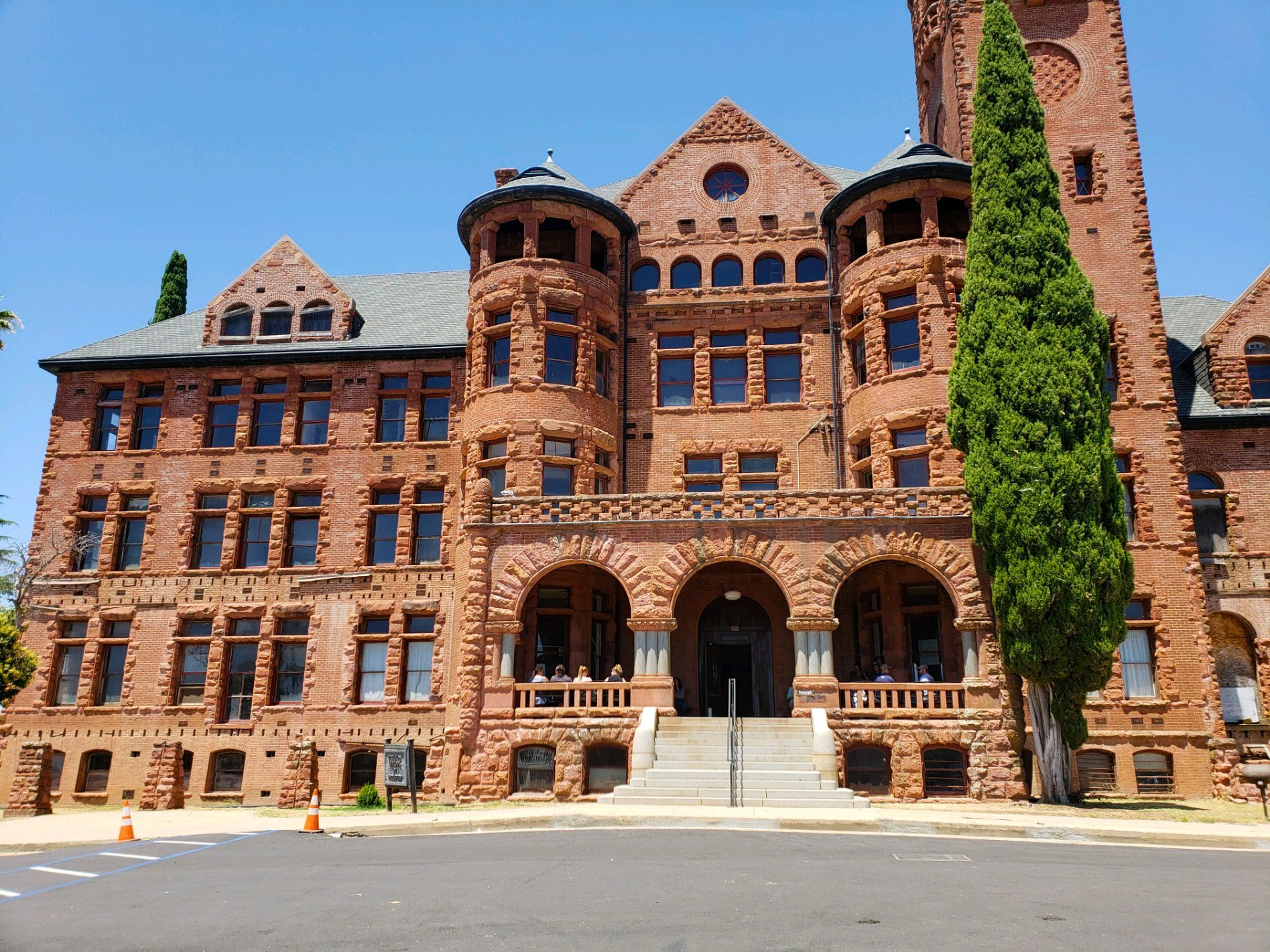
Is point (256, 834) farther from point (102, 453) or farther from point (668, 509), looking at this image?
point (102, 453)

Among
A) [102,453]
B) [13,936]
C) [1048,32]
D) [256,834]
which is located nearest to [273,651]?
[102,453]

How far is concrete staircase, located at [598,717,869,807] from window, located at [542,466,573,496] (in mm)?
7408

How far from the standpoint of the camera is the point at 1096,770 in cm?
2362

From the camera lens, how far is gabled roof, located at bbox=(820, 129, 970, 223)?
84.7 ft

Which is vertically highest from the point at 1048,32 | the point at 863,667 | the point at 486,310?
the point at 1048,32

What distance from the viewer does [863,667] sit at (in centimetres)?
2475

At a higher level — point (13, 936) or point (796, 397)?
point (796, 397)

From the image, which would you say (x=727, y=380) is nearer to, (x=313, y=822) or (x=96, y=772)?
(x=313, y=822)

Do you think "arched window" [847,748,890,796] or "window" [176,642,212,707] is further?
"window" [176,642,212,707]

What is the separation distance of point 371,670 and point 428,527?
4397mm

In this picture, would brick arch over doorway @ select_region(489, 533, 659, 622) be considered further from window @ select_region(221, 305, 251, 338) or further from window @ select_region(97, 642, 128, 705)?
window @ select_region(221, 305, 251, 338)

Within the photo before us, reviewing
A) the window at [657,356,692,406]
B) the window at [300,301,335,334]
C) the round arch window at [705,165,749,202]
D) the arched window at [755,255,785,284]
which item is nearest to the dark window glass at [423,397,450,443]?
the window at [300,301,335,334]

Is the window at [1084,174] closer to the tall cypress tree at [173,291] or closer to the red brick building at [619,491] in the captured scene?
the red brick building at [619,491]

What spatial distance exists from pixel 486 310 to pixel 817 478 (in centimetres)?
1053
